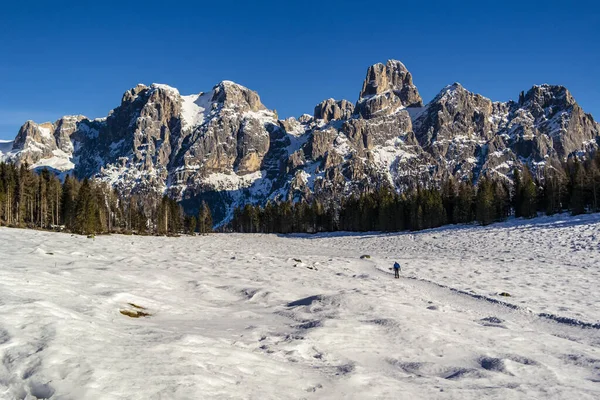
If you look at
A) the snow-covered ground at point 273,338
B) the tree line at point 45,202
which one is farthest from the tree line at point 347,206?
the snow-covered ground at point 273,338

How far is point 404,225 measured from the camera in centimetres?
10125

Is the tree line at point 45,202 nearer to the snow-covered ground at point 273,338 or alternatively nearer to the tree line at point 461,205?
the snow-covered ground at point 273,338

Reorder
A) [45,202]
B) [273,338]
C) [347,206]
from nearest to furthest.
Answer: [273,338], [45,202], [347,206]

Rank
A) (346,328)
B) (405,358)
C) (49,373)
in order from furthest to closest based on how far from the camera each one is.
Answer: (346,328) < (405,358) < (49,373)

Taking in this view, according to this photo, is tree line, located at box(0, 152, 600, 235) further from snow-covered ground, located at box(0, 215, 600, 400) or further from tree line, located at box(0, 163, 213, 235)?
snow-covered ground, located at box(0, 215, 600, 400)

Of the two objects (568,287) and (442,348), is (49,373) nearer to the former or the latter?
(442,348)

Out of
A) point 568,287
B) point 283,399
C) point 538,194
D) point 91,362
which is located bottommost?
point 568,287

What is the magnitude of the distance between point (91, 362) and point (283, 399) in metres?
3.00

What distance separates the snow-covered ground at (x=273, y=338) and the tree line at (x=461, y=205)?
220 ft

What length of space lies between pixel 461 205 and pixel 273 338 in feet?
303

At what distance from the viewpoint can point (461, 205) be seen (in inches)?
3634

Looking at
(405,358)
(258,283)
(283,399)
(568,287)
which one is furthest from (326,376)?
(568,287)

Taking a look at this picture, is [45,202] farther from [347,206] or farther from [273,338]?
[347,206]

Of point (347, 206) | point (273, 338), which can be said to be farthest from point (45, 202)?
point (347, 206)
